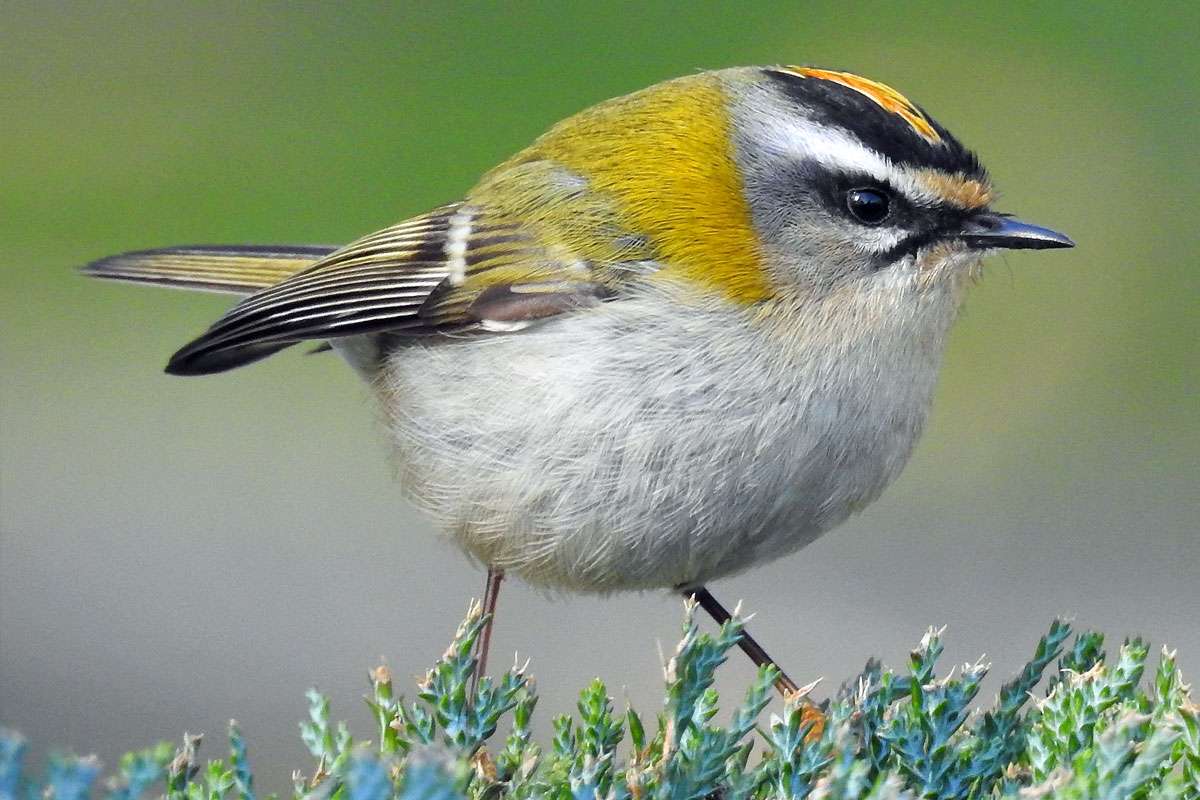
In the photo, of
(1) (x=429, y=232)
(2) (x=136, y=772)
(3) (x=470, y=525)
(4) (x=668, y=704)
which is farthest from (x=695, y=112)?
(2) (x=136, y=772)

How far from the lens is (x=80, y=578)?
5273mm

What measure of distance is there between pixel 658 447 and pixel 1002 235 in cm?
73

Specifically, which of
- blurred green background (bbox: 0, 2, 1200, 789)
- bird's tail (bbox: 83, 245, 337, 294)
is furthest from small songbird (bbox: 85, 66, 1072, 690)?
bird's tail (bbox: 83, 245, 337, 294)

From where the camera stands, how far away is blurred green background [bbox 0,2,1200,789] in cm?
495

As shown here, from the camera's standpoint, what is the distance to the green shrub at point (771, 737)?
192 cm

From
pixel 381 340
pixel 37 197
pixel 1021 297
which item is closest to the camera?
pixel 381 340

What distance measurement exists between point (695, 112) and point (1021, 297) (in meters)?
4.08

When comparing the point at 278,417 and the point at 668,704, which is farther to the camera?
the point at 278,417

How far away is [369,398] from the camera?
3277 millimetres

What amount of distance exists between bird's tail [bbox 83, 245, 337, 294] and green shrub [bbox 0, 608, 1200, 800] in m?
1.63

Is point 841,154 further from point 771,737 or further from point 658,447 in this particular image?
point 771,737

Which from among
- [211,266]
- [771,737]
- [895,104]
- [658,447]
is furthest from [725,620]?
[211,266]

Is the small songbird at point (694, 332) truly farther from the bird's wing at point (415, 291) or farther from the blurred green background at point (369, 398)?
the blurred green background at point (369, 398)

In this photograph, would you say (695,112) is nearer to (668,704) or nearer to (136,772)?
(668,704)
